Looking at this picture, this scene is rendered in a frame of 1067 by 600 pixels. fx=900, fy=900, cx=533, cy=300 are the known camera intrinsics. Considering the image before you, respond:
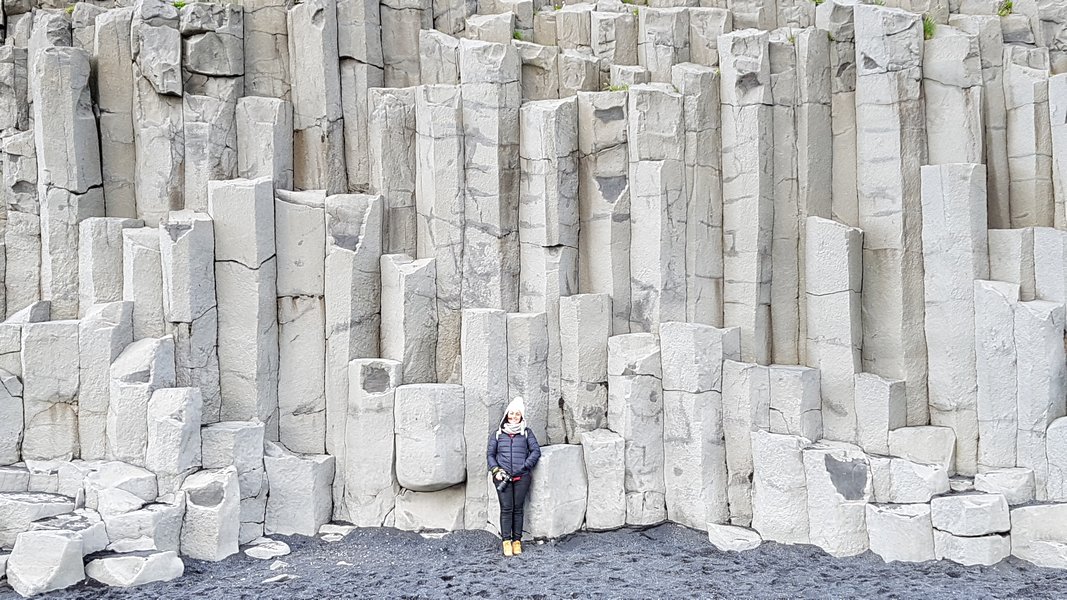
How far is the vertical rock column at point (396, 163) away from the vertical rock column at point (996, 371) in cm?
710

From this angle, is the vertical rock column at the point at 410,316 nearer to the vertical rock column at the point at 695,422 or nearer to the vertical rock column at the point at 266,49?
the vertical rock column at the point at 695,422

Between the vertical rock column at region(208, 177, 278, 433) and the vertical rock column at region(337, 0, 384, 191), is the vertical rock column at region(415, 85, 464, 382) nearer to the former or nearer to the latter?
the vertical rock column at region(337, 0, 384, 191)

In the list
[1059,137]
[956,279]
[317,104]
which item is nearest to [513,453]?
[317,104]

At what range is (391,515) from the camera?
11.2 m

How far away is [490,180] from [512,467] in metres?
3.76

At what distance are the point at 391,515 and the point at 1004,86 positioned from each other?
9394 millimetres

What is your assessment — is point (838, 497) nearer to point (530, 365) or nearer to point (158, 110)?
point (530, 365)

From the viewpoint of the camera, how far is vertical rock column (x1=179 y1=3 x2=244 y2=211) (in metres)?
12.0

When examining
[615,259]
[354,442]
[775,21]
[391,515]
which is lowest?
[391,515]

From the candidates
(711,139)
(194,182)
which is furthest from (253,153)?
(711,139)

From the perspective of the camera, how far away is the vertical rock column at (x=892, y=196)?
1099 cm

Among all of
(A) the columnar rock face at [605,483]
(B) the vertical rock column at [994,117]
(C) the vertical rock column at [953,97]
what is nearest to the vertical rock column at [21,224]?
(A) the columnar rock face at [605,483]

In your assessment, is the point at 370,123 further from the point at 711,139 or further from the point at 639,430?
the point at 639,430

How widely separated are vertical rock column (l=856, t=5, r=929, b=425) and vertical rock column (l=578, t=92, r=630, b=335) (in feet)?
9.85
